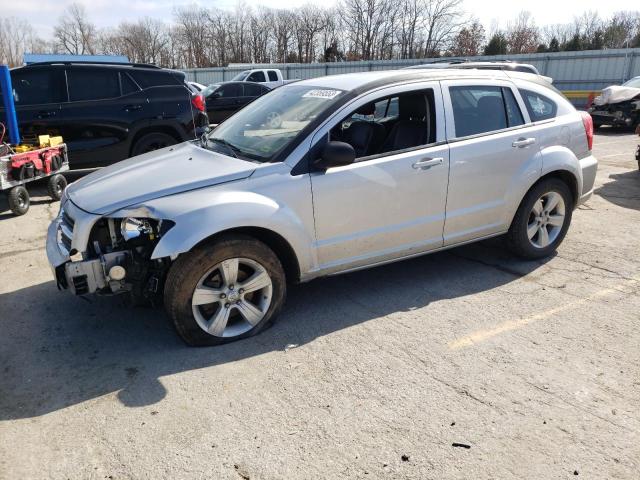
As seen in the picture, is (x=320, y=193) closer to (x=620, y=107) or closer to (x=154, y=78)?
(x=154, y=78)

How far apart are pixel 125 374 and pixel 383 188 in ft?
7.25

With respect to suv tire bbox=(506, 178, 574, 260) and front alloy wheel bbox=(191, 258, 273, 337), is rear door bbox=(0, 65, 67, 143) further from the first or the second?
suv tire bbox=(506, 178, 574, 260)

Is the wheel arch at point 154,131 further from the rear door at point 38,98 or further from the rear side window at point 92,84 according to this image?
the rear door at point 38,98

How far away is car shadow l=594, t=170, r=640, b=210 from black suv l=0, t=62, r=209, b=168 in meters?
6.07

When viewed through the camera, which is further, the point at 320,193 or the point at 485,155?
the point at 485,155

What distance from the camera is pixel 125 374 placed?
10.7 ft

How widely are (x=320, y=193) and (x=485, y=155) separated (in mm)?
1599

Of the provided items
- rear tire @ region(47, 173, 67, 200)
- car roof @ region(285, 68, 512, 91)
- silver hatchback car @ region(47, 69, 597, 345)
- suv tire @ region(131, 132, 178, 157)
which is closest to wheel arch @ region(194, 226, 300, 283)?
A: silver hatchback car @ region(47, 69, 597, 345)

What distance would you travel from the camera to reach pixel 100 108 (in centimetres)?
816

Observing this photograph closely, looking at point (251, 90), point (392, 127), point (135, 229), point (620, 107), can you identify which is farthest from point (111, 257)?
point (251, 90)

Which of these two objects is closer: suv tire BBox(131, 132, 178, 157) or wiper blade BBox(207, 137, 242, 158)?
wiper blade BBox(207, 137, 242, 158)

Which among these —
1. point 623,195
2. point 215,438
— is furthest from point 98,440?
point 623,195

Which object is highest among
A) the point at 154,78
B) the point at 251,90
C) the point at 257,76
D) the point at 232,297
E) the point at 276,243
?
the point at 257,76

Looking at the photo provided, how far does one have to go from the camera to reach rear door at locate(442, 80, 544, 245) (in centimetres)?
431
